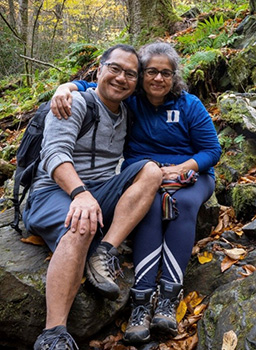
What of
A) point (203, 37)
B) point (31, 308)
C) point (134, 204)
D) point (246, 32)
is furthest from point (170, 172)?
point (203, 37)

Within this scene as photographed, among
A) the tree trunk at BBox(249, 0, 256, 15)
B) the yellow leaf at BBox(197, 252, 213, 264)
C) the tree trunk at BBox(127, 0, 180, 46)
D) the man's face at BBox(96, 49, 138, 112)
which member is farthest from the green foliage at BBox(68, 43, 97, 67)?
the yellow leaf at BBox(197, 252, 213, 264)

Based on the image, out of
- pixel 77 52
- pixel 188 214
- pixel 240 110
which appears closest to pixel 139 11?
pixel 77 52

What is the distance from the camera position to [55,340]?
7.27ft

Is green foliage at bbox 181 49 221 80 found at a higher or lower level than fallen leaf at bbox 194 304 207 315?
higher

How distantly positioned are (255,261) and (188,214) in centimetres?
80

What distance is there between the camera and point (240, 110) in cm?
474

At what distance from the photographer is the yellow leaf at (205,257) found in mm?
3403

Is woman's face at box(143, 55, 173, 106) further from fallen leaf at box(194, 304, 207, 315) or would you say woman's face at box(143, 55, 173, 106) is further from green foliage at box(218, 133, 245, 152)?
fallen leaf at box(194, 304, 207, 315)

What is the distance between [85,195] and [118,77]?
1197 mm

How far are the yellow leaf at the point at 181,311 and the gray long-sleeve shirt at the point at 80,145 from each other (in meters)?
1.32

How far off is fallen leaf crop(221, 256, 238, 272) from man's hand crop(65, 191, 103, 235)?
4.70ft

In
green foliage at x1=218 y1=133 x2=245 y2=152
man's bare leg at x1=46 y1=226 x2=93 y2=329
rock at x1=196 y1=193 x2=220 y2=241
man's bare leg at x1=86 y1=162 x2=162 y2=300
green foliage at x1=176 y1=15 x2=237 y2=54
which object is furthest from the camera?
green foliage at x1=176 y1=15 x2=237 y2=54

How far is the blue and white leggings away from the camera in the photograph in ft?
9.56

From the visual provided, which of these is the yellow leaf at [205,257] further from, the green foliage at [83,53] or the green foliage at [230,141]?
the green foliage at [83,53]
